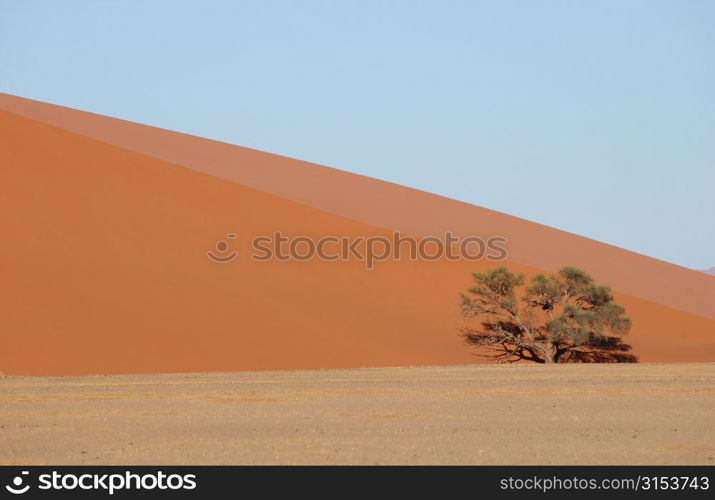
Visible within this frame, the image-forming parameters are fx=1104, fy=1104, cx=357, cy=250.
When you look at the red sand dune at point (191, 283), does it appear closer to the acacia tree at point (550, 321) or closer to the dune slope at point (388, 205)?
the dune slope at point (388, 205)

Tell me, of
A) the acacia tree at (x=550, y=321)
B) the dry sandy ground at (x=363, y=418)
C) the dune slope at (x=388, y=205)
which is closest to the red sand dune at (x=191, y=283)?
the dune slope at (x=388, y=205)

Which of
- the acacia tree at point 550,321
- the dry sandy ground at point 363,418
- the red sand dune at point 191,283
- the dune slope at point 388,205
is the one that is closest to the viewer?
the dry sandy ground at point 363,418

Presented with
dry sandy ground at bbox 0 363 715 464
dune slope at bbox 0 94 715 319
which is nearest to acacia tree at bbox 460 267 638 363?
dry sandy ground at bbox 0 363 715 464

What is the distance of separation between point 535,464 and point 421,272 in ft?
86.3

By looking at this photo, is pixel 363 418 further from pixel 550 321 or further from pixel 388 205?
pixel 388 205

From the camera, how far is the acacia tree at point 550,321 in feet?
88.8

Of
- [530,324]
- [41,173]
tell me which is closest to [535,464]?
[530,324]

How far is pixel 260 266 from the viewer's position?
111 ft

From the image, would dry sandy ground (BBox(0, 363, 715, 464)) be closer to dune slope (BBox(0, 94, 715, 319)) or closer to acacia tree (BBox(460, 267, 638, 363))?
acacia tree (BBox(460, 267, 638, 363))

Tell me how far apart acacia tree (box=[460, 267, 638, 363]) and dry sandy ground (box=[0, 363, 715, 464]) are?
506 centimetres

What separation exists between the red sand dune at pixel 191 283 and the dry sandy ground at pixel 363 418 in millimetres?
3742

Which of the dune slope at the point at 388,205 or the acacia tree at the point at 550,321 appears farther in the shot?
the dune slope at the point at 388,205

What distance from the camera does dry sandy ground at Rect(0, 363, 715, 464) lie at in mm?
10992

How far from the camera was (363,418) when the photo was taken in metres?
14.2
